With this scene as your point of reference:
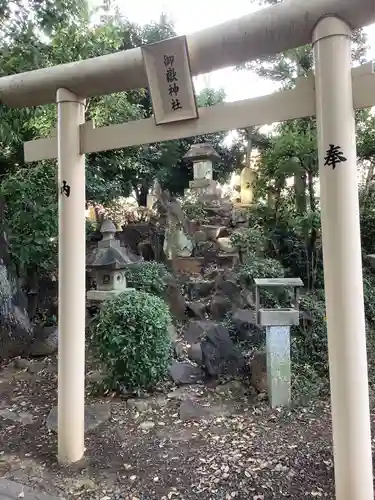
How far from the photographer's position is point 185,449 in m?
3.00

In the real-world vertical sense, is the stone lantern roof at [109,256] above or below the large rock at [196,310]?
above

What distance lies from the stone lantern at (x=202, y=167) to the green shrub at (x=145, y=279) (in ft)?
16.1

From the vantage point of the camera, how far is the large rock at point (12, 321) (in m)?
5.66

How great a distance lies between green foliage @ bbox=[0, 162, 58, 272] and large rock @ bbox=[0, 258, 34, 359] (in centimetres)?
36

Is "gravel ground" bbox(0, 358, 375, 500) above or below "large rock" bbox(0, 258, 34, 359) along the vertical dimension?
below

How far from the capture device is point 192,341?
5551 millimetres

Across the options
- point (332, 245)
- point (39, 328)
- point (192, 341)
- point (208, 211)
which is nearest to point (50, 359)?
point (39, 328)

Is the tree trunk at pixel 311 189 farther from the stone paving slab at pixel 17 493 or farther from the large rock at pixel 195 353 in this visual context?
the stone paving slab at pixel 17 493

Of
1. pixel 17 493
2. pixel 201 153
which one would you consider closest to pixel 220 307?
pixel 17 493

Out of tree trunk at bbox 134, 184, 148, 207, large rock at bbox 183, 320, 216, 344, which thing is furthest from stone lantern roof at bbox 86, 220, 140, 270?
tree trunk at bbox 134, 184, 148, 207

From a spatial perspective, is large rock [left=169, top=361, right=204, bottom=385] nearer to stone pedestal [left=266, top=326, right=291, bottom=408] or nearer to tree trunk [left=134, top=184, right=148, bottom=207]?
stone pedestal [left=266, top=326, right=291, bottom=408]

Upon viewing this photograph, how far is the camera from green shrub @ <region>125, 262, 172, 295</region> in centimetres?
629

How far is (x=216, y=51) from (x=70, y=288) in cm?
181

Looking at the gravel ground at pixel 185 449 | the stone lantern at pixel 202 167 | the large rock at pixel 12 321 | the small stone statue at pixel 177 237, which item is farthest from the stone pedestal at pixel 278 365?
the stone lantern at pixel 202 167
